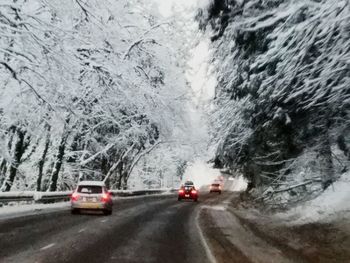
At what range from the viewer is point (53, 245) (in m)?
14.7

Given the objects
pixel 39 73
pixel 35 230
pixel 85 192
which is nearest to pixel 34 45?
pixel 39 73

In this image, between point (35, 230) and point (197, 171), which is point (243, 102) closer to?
point (35, 230)

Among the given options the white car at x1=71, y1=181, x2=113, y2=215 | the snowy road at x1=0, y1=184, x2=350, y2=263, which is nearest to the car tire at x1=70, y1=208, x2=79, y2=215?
the white car at x1=71, y1=181, x2=113, y2=215

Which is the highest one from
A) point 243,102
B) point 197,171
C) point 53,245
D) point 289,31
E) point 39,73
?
point 197,171

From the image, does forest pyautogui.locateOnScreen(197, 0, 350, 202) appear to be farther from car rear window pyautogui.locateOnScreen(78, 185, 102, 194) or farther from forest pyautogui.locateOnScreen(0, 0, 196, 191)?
car rear window pyautogui.locateOnScreen(78, 185, 102, 194)

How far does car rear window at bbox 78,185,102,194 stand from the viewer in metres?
27.8

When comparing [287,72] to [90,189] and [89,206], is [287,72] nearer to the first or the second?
[89,206]

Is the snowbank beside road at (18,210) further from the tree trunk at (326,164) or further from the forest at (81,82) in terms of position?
the tree trunk at (326,164)

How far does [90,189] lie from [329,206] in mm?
12100

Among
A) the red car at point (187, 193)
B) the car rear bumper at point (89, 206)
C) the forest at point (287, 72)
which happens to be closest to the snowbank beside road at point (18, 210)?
the car rear bumper at point (89, 206)

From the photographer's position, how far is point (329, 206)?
776 inches

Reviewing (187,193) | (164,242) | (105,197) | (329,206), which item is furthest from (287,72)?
(187,193)

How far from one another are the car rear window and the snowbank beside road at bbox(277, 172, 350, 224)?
884 centimetres

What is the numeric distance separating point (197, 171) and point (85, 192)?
16714 centimetres
